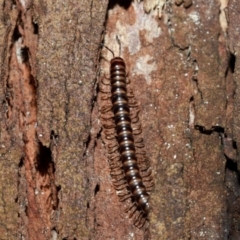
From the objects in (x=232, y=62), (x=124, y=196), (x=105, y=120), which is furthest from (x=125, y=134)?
(x=232, y=62)

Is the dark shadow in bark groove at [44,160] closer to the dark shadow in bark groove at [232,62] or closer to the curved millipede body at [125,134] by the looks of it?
the curved millipede body at [125,134]

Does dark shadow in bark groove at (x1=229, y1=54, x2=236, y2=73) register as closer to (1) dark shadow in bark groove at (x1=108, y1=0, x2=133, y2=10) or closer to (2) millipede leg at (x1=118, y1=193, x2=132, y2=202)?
(1) dark shadow in bark groove at (x1=108, y1=0, x2=133, y2=10)

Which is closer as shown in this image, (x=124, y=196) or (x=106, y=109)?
(x=124, y=196)

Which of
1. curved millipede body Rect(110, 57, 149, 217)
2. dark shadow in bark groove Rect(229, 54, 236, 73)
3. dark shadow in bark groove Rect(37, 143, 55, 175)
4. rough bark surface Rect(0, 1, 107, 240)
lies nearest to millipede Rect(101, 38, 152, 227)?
curved millipede body Rect(110, 57, 149, 217)

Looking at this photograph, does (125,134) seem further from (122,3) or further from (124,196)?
(122,3)

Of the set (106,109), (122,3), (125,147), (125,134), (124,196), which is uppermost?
(122,3)
